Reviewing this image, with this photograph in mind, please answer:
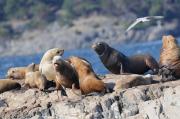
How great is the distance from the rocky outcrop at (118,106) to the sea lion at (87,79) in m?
0.33

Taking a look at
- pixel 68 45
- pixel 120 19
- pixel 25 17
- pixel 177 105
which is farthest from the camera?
pixel 25 17

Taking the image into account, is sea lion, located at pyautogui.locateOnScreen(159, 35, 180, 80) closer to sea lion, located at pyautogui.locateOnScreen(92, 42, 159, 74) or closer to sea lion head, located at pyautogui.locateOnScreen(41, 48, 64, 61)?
sea lion, located at pyautogui.locateOnScreen(92, 42, 159, 74)

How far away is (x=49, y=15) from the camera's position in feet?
419

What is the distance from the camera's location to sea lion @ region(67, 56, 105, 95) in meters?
12.1

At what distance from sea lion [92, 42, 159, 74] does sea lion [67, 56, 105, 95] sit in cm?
166

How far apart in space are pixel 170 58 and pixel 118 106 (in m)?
2.19

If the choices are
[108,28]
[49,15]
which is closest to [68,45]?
[108,28]

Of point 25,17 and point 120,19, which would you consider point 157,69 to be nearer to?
point 120,19

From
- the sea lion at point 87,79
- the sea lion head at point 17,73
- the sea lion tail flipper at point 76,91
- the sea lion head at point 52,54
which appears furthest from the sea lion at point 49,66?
the sea lion head at point 17,73

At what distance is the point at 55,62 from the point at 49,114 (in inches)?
63.0

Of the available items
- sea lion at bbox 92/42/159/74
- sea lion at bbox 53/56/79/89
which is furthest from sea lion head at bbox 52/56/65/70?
sea lion at bbox 92/42/159/74

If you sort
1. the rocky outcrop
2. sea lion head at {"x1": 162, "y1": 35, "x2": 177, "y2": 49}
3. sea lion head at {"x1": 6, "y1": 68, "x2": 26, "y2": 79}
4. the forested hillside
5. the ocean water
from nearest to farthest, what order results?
the rocky outcrop < sea lion head at {"x1": 162, "y1": 35, "x2": 177, "y2": 49} < sea lion head at {"x1": 6, "y1": 68, "x2": 26, "y2": 79} < the ocean water < the forested hillside

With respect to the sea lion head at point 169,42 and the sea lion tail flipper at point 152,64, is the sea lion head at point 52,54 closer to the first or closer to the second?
the sea lion tail flipper at point 152,64

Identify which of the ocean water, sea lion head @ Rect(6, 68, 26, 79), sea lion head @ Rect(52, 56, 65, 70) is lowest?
sea lion head @ Rect(52, 56, 65, 70)
